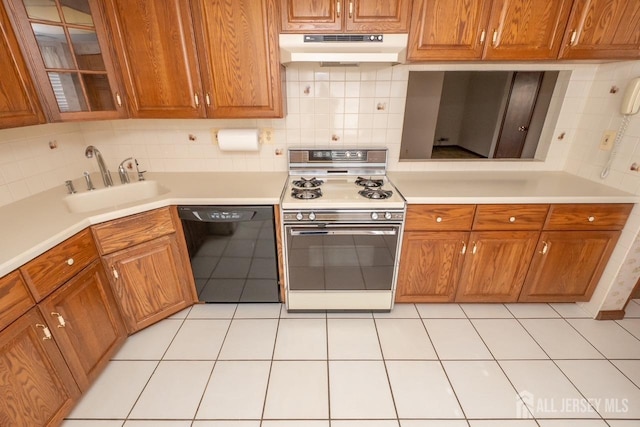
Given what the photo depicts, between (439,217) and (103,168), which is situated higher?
(103,168)

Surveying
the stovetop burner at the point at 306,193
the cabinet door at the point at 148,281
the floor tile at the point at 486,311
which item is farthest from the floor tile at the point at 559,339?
the cabinet door at the point at 148,281

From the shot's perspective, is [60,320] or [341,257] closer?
[60,320]

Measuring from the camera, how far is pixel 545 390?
1520mm

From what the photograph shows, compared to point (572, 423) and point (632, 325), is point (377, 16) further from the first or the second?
point (632, 325)

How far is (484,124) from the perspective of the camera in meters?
4.80

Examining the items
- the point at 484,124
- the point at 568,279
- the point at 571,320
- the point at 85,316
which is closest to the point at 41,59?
the point at 85,316

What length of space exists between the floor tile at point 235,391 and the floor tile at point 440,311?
1137mm

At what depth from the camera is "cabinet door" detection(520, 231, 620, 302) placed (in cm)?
184

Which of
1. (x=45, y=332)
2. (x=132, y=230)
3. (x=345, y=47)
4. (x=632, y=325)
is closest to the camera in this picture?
(x=45, y=332)

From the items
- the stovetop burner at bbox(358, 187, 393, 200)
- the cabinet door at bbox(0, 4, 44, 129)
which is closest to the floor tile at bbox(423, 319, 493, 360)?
the stovetop burner at bbox(358, 187, 393, 200)

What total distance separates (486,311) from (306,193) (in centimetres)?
156

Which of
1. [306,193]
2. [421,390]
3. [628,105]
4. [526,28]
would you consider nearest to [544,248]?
[628,105]

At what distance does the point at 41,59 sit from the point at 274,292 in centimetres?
182

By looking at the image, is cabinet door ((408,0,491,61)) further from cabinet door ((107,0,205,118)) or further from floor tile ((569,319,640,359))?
floor tile ((569,319,640,359))
